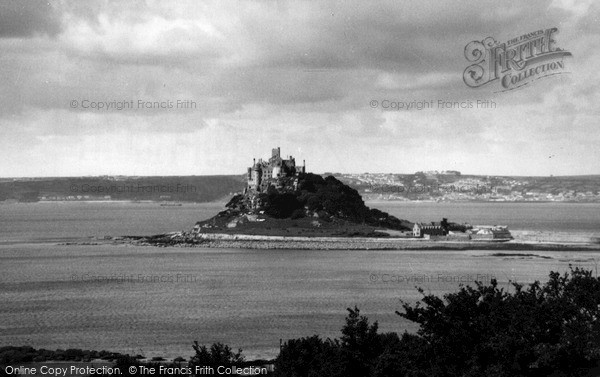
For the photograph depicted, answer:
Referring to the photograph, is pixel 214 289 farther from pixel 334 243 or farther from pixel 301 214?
pixel 301 214

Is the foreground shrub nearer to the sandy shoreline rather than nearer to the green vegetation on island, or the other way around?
the sandy shoreline

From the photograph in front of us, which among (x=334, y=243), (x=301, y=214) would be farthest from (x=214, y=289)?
(x=301, y=214)

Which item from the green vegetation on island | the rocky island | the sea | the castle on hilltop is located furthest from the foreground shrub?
the castle on hilltop

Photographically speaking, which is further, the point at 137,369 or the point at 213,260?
the point at 213,260

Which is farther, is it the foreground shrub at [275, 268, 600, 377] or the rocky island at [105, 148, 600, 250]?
the rocky island at [105, 148, 600, 250]

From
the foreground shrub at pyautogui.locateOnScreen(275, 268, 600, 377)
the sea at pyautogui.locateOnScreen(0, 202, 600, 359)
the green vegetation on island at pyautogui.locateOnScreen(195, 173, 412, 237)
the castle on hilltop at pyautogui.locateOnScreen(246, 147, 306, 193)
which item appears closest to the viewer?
the foreground shrub at pyautogui.locateOnScreen(275, 268, 600, 377)

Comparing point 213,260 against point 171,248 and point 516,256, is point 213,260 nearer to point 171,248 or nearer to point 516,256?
point 171,248

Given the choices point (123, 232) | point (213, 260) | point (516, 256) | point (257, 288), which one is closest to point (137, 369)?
point (257, 288)
